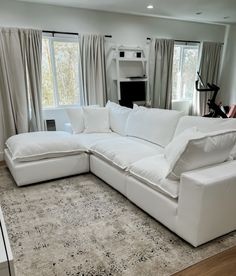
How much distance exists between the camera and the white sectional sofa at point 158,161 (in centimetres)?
188

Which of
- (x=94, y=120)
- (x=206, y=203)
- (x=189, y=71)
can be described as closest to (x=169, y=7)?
(x=189, y=71)

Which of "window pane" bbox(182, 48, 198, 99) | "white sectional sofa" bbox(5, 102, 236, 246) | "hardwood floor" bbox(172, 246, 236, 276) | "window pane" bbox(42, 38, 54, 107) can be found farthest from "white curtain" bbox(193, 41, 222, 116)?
"hardwood floor" bbox(172, 246, 236, 276)

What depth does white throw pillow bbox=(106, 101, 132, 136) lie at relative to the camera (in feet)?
12.4

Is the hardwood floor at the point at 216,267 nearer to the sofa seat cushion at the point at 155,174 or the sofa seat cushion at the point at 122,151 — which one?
the sofa seat cushion at the point at 155,174

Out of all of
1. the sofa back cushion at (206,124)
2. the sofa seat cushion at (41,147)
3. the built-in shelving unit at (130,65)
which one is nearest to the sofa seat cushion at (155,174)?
the sofa back cushion at (206,124)

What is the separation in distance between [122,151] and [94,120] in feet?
4.08

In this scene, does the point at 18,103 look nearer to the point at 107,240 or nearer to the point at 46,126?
the point at 46,126

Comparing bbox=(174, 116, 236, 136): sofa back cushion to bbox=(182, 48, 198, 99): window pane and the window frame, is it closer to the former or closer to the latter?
the window frame

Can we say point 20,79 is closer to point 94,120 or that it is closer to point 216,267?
point 94,120

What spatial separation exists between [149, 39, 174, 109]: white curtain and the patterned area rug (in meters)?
3.39

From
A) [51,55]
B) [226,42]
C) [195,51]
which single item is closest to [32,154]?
[51,55]

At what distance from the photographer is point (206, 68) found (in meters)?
6.41

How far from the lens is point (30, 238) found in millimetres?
2064

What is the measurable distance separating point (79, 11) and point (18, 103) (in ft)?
6.75
